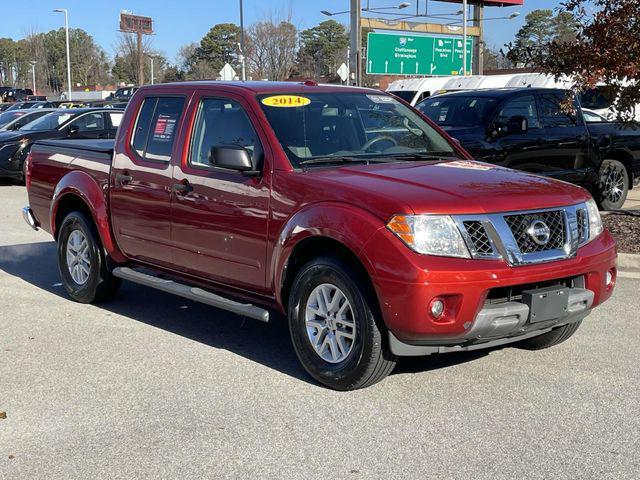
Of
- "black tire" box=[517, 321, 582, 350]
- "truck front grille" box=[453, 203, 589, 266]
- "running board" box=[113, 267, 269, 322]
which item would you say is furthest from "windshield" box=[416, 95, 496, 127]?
"truck front grille" box=[453, 203, 589, 266]

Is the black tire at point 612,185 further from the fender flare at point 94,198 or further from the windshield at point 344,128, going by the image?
the fender flare at point 94,198

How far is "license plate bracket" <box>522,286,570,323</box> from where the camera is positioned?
4641mm

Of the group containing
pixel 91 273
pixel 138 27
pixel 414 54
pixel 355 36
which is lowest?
pixel 91 273

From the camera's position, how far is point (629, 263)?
27.6 feet

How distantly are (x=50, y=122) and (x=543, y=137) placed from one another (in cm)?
1187

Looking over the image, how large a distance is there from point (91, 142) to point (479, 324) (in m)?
4.70

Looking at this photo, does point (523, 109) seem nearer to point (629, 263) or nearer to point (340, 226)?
point (629, 263)

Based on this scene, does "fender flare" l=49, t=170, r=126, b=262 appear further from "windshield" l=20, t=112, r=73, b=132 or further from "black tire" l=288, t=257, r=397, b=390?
"windshield" l=20, t=112, r=73, b=132

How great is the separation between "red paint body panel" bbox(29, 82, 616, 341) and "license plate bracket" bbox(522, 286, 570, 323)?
0.28ft

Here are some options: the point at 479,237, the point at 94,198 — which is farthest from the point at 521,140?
the point at 479,237

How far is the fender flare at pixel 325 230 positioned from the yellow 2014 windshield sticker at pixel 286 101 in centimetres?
99

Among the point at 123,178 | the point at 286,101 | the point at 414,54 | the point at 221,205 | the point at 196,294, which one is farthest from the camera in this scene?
the point at 414,54

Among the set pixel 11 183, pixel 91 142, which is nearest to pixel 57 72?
pixel 11 183

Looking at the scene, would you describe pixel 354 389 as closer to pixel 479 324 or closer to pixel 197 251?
pixel 479 324
